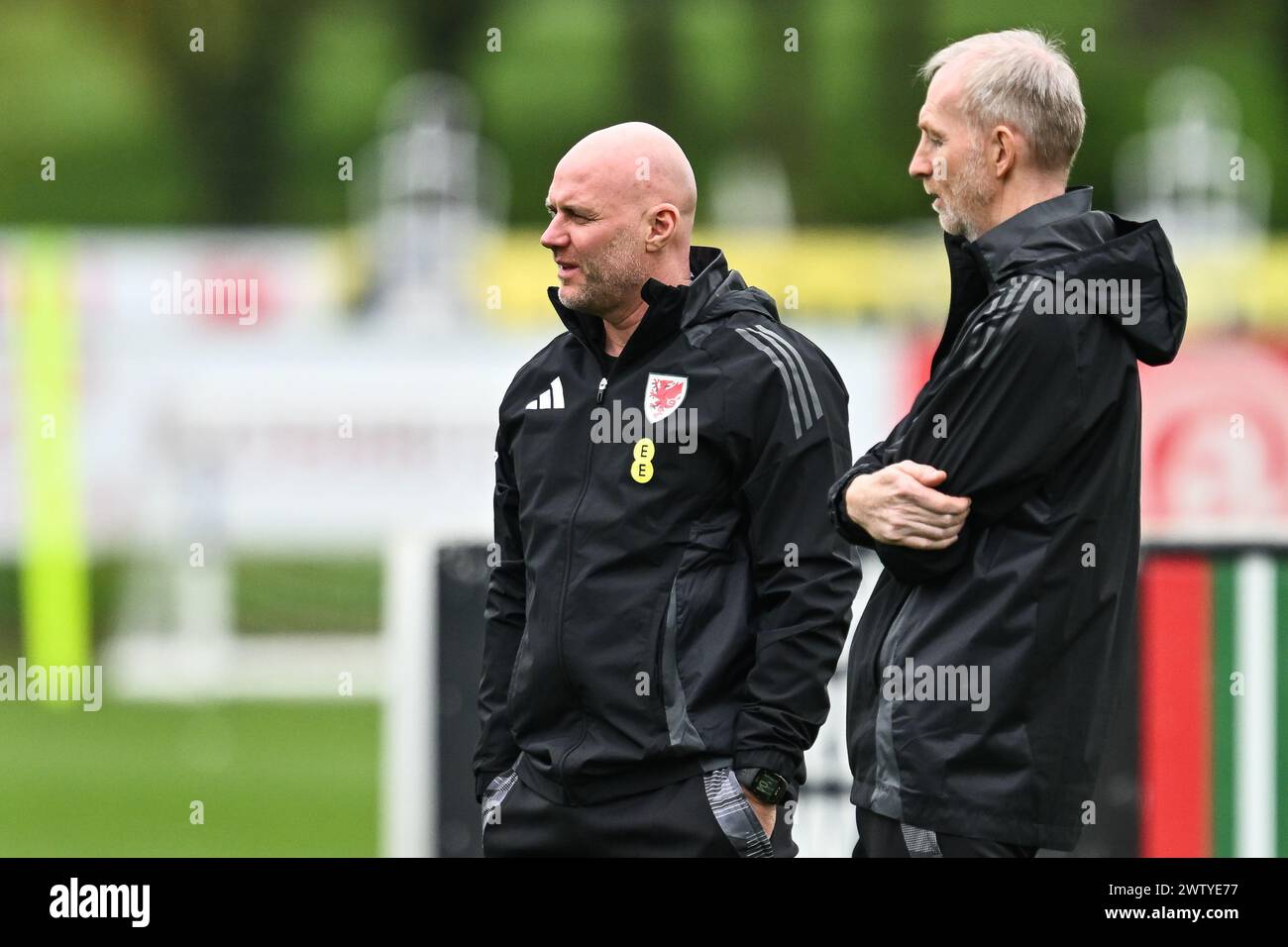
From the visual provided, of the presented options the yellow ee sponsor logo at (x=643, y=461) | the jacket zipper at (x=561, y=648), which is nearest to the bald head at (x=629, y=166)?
the yellow ee sponsor logo at (x=643, y=461)

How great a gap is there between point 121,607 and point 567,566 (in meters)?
8.56

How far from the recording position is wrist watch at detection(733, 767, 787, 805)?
2852 mm

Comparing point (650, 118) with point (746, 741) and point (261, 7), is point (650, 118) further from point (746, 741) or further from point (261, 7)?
point (746, 741)

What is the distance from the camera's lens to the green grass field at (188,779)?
7.13 m

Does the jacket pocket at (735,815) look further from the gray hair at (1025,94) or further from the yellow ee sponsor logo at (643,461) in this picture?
the gray hair at (1025,94)

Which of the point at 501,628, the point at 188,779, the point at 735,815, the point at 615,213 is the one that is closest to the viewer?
the point at 735,815

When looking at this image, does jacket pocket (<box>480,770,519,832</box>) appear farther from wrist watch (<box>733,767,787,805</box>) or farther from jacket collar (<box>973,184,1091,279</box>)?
jacket collar (<box>973,184,1091,279</box>)

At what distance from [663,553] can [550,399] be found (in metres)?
0.30

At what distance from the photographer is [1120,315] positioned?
2.64m

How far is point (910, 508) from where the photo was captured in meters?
2.63

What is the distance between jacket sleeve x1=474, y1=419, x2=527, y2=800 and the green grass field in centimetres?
371

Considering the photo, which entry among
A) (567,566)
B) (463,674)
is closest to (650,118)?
(463,674)

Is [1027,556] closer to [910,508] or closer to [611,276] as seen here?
[910,508]

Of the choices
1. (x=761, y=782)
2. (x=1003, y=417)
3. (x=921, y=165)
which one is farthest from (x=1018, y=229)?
(x=761, y=782)
